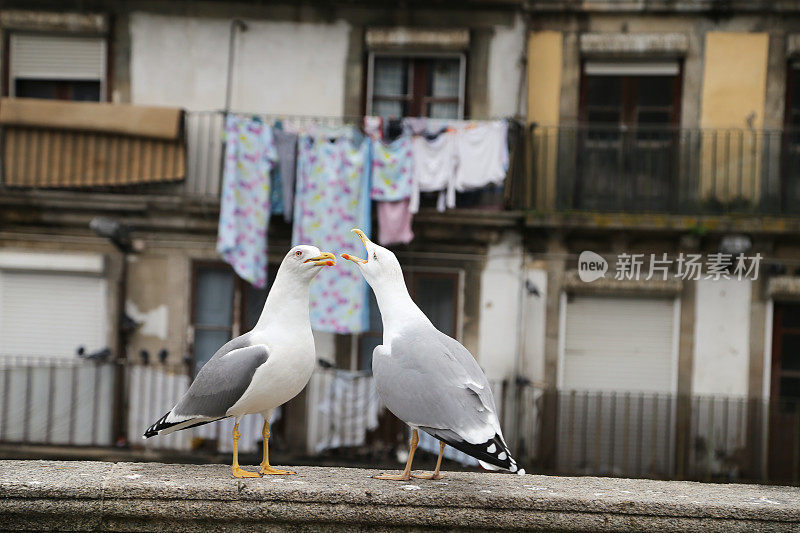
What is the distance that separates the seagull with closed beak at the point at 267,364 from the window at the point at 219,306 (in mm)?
8773

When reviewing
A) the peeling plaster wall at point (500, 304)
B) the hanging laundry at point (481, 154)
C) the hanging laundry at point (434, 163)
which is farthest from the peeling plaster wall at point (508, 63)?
the peeling plaster wall at point (500, 304)

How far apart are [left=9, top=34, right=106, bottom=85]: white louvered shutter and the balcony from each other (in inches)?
236

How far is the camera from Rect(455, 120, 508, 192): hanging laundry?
13.6 m

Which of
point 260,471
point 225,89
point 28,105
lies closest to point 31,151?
point 28,105

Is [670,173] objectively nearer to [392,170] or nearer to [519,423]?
[392,170]

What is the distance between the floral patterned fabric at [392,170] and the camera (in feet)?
44.5

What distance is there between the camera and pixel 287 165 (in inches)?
534

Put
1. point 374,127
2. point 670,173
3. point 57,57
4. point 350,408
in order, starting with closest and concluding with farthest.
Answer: point 374,127
point 350,408
point 670,173
point 57,57

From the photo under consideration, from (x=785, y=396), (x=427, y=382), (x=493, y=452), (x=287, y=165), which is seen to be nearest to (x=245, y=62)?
(x=287, y=165)

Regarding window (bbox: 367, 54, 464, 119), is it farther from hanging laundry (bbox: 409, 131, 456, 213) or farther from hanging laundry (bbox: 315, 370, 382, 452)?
hanging laundry (bbox: 315, 370, 382, 452)

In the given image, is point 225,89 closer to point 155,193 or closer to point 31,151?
point 155,193

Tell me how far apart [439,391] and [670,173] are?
9.85m

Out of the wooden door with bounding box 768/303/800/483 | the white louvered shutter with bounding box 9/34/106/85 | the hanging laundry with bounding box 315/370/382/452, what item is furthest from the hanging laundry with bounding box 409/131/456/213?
the wooden door with bounding box 768/303/800/483

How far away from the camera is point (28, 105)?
13898mm
